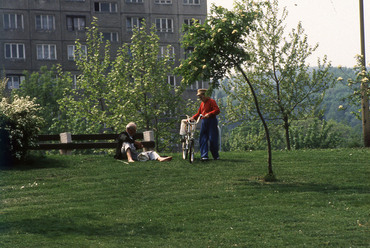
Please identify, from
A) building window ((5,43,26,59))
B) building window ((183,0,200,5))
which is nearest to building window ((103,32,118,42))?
building window ((183,0,200,5))

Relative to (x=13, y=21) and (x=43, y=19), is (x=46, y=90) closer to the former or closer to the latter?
(x=43, y=19)

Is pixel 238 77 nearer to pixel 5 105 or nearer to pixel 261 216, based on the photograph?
pixel 5 105

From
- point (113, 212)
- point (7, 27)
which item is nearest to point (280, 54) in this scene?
point (113, 212)

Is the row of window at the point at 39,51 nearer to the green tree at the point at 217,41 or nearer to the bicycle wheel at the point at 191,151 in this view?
the bicycle wheel at the point at 191,151

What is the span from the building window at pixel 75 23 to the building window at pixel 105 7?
2279mm

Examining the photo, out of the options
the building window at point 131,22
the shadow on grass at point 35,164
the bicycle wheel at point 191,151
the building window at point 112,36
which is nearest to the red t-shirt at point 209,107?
the bicycle wheel at point 191,151

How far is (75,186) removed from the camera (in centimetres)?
1852

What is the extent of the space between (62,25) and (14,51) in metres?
6.42

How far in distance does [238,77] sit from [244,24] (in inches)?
1143

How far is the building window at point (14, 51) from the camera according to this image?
262 feet

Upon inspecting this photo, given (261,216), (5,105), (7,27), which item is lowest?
(261,216)

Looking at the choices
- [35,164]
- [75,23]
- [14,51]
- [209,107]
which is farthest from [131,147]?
[75,23]

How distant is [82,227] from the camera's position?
13.4m

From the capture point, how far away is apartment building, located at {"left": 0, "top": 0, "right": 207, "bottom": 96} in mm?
→ 79750
